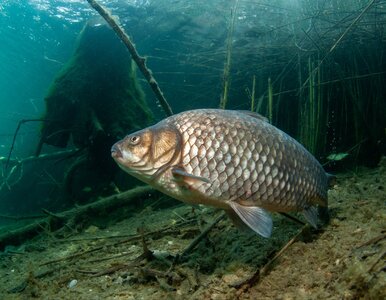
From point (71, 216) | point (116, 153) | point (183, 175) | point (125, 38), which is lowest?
point (71, 216)

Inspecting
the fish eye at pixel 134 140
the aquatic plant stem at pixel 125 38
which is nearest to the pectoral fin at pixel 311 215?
the fish eye at pixel 134 140

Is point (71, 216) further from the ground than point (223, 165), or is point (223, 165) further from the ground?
point (223, 165)

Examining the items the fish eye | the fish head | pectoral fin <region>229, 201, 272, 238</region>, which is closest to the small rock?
the fish head

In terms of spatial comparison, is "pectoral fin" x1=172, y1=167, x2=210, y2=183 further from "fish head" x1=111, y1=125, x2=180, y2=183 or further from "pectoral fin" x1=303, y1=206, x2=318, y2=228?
"pectoral fin" x1=303, y1=206, x2=318, y2=228

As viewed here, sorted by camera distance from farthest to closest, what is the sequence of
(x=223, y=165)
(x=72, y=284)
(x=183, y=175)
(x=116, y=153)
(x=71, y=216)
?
(x=71, y=216)
(x=72, y=284)
(x=116, y=153)
(x=223, y=165)
(x=183, y=175)

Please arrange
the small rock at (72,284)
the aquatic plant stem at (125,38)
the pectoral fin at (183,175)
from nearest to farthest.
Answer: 1. the pectoral fin at (183,175)
2. the small rock at (72,284)
3. the aquatic plant stem at (125,38)

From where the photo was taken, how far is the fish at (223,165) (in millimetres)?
2541

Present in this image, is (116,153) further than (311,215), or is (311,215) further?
(311,215)

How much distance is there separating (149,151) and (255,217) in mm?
1025

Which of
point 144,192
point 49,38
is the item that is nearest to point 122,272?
point 144,192

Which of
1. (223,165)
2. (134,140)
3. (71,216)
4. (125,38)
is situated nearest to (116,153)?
(134,140)

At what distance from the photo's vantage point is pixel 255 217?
2506 millimetres

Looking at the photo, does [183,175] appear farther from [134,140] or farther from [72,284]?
[72,284]

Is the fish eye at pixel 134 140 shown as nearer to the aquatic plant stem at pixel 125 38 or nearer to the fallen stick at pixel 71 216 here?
the aquatic plant stem at pixel 125 38
